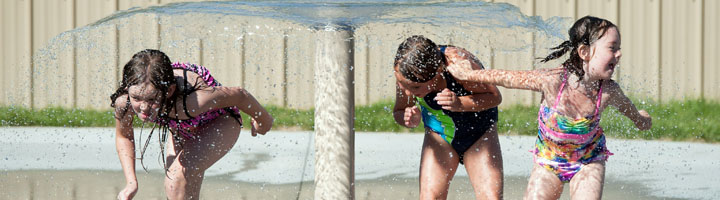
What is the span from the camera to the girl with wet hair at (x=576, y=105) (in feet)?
10.2

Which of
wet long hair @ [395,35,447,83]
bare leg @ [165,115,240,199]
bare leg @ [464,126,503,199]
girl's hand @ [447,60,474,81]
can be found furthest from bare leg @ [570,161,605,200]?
bare leg @ [165,115,240,199]

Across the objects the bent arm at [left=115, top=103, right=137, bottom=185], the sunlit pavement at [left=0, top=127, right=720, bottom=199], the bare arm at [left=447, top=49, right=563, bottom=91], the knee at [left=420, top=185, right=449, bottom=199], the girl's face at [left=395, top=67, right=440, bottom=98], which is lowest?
the sunlit pavement at [left=0, top=127, right=720, bottom=199]

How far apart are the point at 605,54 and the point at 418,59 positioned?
0.62 meters

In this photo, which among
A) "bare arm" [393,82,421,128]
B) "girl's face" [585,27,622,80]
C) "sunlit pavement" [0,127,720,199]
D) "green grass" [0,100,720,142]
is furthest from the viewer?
"green grass" [0,100,720,142]

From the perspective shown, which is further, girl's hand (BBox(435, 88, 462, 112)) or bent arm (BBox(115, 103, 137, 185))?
bent arm (BBox(115, 103, 137, 185))

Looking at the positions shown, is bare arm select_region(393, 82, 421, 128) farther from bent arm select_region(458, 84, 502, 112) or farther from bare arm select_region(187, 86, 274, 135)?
bare arm select_region(187, 86, 274, 135)

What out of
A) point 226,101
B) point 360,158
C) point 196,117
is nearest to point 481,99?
point 226,101

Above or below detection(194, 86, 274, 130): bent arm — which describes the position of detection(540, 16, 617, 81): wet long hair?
above

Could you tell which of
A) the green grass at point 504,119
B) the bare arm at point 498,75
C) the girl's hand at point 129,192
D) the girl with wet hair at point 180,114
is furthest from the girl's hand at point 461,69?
the green grass at point 504,119

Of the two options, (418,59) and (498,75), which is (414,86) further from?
(498,75)

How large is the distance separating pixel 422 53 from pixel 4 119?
19.1 feet

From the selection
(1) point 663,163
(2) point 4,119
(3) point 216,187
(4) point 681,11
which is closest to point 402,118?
(3) point 216,187

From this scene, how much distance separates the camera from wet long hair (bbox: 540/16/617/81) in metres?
3.09

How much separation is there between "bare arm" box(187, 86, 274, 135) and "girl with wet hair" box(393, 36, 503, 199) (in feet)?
1.71
